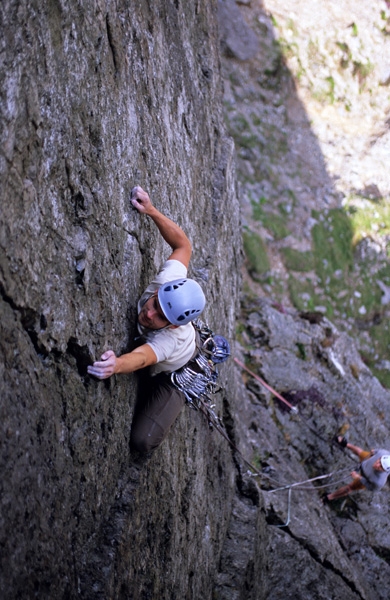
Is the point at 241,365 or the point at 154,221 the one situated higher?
the point at 154,221

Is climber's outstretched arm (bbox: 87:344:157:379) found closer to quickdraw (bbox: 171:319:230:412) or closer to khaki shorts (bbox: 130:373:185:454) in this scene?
khaki shorts (bbox: 130:373:185:454)

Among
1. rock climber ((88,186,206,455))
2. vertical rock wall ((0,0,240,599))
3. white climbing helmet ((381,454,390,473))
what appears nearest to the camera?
vertical rock wall ((0,0,240,599))

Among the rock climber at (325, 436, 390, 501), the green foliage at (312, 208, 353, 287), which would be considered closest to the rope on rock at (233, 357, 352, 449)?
the rock climber at (325, 436, 390, 501)

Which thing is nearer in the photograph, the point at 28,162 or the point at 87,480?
the point at 28,162

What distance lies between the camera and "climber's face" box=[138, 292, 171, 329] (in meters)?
4.91

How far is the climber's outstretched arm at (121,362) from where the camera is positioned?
14.4ft

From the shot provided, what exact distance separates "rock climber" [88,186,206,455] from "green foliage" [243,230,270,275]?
12835mm

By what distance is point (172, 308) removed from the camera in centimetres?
480

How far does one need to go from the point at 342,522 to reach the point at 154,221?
27.9ft

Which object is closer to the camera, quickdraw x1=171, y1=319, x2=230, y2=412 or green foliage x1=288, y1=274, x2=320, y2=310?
quickdraw x1=171, y1=319, x2=230, y2=412

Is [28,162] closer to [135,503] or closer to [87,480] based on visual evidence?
[87,480]

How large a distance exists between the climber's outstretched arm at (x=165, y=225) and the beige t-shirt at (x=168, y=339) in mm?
171

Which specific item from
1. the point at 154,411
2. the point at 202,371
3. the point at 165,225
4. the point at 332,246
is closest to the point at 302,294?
the point at 332,246

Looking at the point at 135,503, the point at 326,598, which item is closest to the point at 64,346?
the point at 135,503
